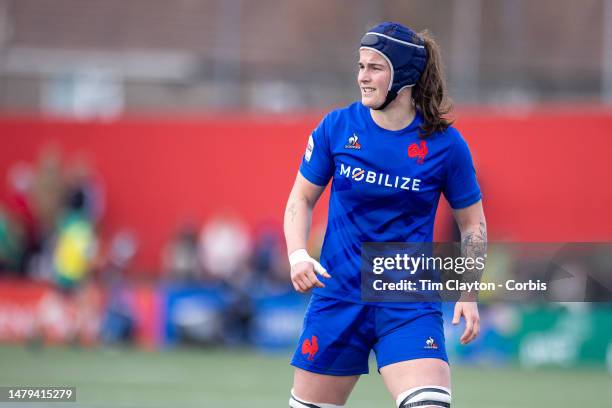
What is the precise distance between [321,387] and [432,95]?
162 cm

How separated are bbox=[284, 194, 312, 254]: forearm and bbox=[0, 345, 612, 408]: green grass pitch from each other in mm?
5584

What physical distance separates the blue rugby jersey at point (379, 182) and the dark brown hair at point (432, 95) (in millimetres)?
53

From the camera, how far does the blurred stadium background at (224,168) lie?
16375 millimetres

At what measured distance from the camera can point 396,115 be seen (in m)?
6.16

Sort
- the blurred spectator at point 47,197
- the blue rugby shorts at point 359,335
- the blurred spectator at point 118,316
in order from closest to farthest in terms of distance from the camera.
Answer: the blue rugby shorts at point 359,335
the blurred spectator at point 118,316
the blurred spectator at point 47,197

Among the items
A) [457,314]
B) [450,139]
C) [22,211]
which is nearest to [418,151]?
[450,139]

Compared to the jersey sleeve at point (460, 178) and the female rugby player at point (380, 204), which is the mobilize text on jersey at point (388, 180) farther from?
the jersey sleeve at point (460, 178)

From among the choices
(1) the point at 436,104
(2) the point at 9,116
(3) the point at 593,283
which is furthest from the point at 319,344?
(2) the point at 9,116

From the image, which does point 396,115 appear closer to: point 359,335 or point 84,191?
point 359,335

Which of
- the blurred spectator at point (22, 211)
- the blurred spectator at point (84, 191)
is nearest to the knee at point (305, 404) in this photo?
the blurred spectator at point (84, 191)

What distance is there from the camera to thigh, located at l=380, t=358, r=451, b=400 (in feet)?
19.1

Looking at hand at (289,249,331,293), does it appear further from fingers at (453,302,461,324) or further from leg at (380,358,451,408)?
fingers at (453,302,461,324)

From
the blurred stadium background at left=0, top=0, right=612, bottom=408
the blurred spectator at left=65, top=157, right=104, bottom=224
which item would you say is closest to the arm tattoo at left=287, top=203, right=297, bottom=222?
the blurred stadium background at left=0, top=0, right=612, bottom=408

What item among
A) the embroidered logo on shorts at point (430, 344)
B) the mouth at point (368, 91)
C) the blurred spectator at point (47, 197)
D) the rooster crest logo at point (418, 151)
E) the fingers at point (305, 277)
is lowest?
the blurred spectator at point (47, 197)
